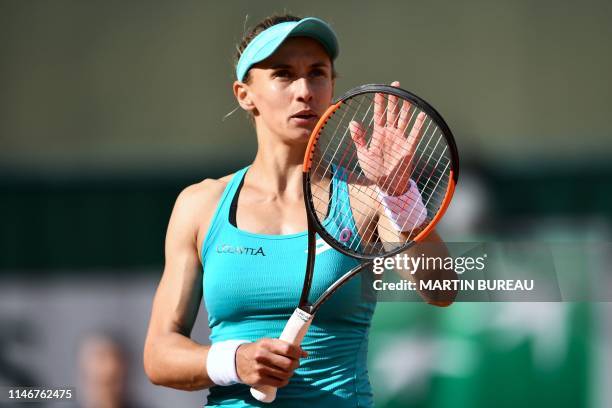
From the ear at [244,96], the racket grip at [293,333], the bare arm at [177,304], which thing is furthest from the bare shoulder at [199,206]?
the racket grip at [293,333]

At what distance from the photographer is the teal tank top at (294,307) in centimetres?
183

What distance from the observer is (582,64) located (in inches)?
152

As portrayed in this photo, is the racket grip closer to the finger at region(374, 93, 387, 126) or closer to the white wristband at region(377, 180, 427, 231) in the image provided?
the white wristband at region(377, 180, 427, 231)

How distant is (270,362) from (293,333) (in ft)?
0.23

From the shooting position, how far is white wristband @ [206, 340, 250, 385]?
1.80 metres

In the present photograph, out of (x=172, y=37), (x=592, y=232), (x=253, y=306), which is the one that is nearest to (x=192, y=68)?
(x=172, y=37)

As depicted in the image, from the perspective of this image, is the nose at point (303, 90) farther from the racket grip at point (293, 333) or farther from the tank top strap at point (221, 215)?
the racket grip at point (293, 333)

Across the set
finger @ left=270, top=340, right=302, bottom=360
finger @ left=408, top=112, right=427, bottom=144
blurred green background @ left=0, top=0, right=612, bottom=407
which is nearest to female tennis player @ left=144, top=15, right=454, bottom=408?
finger @ left=270, top=340, right=302, bottom=360

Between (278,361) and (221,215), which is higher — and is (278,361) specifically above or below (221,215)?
below

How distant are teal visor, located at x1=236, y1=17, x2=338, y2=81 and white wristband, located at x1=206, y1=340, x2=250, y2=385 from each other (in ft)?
1.71

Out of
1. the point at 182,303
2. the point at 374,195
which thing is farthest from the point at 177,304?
the point at 374,195

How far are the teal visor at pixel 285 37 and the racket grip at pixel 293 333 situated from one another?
0.48 m

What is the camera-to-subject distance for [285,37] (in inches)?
74.1

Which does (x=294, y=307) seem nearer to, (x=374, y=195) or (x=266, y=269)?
(x=266, y=269)
